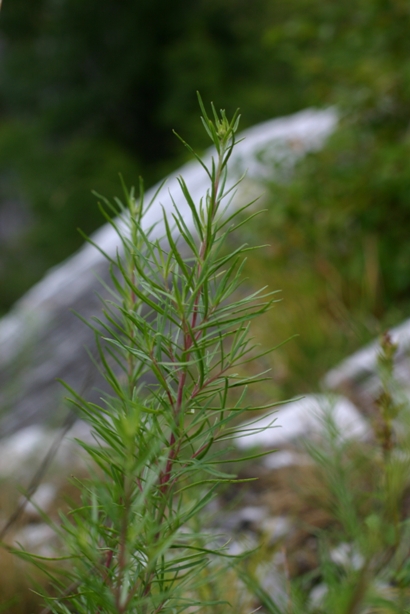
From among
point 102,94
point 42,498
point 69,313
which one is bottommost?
point 42,498

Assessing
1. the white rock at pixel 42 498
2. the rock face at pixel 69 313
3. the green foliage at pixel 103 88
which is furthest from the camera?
the green foliage at pixel 103 88

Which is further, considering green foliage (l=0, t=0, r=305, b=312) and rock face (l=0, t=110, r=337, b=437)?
green foliage (l=0, t=0, r=305, b=312)

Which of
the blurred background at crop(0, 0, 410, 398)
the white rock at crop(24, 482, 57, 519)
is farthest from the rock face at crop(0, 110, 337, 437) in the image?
the blurred background at crop(0, 0, 410, 398)

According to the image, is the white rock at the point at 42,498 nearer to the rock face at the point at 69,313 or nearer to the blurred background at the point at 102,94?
the rock face at the point at 69,313

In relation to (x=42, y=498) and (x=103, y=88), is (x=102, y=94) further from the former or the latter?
(x=42, y=498)

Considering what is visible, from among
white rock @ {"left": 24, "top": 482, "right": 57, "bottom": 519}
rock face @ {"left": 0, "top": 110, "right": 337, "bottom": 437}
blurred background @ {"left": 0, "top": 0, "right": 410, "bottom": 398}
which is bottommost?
white rock @ {"left": 24, "top": 482, "right": 57, "bottom": 519}

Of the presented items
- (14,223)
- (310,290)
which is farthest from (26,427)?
(14,223)

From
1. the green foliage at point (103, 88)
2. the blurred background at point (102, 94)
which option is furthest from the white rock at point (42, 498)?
the green foliage at point (103, 88)

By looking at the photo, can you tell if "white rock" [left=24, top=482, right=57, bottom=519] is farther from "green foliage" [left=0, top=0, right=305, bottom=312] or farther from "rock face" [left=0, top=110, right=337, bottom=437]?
"green foliage" [left=0, top=0, right=305, bottom=312]

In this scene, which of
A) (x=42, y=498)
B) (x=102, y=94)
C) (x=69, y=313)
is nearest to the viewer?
(x=42, y=498)

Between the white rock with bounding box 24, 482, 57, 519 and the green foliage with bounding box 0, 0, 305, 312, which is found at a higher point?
the green foliage with bounding box 0, 0, 305, 312

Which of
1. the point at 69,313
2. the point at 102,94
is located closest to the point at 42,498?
the point at 69,313

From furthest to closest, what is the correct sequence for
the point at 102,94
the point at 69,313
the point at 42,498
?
the point at 102,94
the point at 69,313
the point at 42,498

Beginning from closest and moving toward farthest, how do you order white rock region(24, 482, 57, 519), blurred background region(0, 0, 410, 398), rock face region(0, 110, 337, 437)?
white rock region(24, 482, 57, 519)
rock face region(0, 110, 337, 437)
blurred background region(0, 0, 410, 398)
